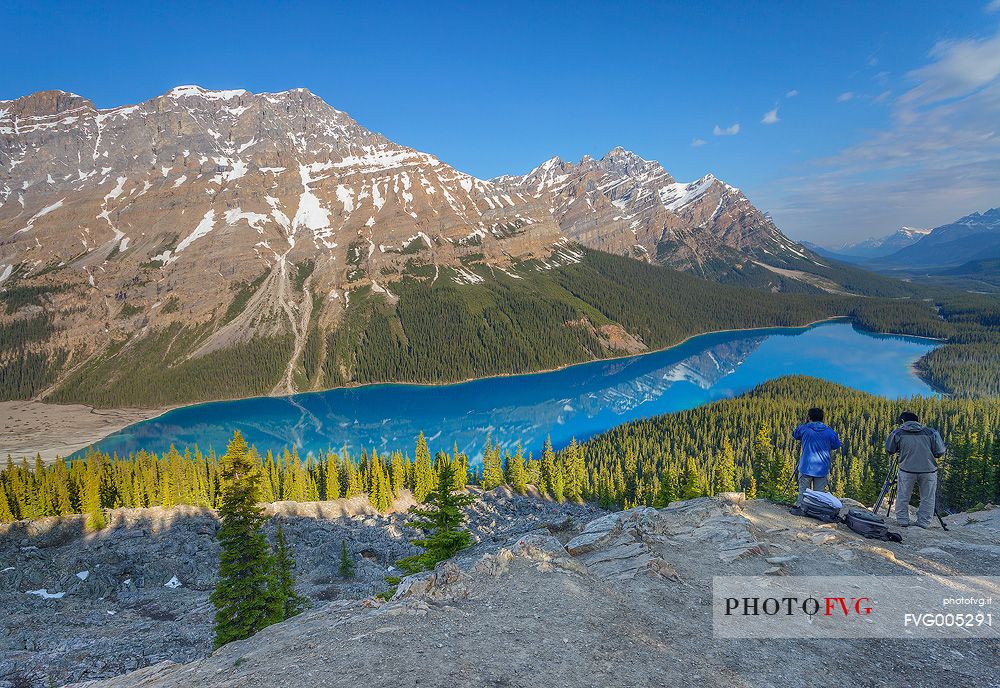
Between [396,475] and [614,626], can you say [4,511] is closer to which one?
[396,475]

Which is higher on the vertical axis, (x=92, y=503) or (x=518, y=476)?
(x=92, y=503)

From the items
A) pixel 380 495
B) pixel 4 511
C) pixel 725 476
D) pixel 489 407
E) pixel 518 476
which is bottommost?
pixel 489 407

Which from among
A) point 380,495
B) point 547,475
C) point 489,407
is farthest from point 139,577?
point 489,407

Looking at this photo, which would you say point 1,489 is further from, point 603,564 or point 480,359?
point 480,359

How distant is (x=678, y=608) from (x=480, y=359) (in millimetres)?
182877

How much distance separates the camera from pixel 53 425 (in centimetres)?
13912

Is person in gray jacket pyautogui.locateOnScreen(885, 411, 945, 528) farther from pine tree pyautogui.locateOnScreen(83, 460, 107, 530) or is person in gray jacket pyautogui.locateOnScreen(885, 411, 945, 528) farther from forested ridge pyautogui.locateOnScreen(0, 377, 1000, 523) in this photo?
pine tree pyautogui.locateOnScreen(83, 460, 107, 530)

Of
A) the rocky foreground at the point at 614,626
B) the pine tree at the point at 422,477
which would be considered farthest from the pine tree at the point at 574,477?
the rocky foreground at the point at 614,626

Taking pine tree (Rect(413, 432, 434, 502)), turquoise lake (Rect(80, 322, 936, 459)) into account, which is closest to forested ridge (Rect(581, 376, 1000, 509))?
turquoise lake (Rect(80, 322, 936, 459))

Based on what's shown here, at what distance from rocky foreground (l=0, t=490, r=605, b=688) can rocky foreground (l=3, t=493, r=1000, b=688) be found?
26.2 feet

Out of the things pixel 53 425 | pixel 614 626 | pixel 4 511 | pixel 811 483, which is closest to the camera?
pixel 614 626

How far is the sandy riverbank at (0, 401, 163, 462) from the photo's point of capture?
119 meters

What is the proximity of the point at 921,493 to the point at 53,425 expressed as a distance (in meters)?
188

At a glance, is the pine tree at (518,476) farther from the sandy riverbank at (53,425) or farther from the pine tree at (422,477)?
the sandy riverbank at (53,425)
